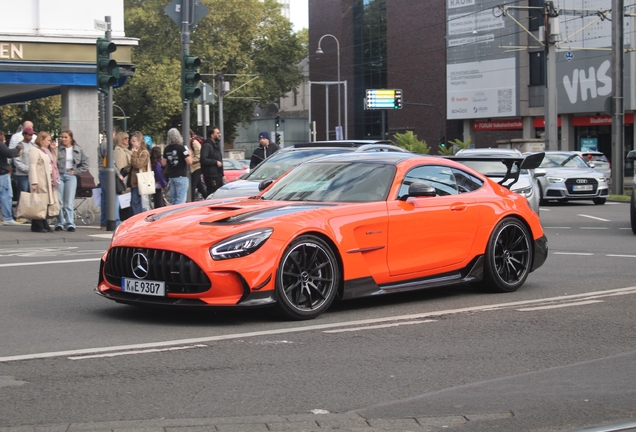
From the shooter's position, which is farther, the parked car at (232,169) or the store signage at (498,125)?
the store signage at (498,125)

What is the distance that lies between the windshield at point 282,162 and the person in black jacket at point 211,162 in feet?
10.6

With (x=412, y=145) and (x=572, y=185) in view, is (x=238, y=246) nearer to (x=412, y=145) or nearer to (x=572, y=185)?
(x=572, y=185)

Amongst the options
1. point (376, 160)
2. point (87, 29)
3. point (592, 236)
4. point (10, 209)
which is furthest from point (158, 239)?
point (87, 29)

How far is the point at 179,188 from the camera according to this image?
19500 mm

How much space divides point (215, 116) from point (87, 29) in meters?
50.7

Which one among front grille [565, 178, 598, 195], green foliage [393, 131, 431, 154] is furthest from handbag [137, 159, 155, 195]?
green foliage [393, 131, 431, 154]

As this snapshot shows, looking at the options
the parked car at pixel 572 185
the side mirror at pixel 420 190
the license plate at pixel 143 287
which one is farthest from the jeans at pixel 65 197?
the parked car at pixel 572 185

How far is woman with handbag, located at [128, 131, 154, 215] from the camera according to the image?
18703 mm

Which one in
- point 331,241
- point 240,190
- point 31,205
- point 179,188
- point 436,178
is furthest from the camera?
point 179,188

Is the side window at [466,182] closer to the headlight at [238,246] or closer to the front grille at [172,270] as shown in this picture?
the headlight at [238,246]

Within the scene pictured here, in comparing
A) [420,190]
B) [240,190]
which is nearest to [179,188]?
[240,190]

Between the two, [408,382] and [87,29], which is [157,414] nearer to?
[408,382]

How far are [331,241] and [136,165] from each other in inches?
441

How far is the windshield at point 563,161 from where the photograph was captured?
1166 inches
